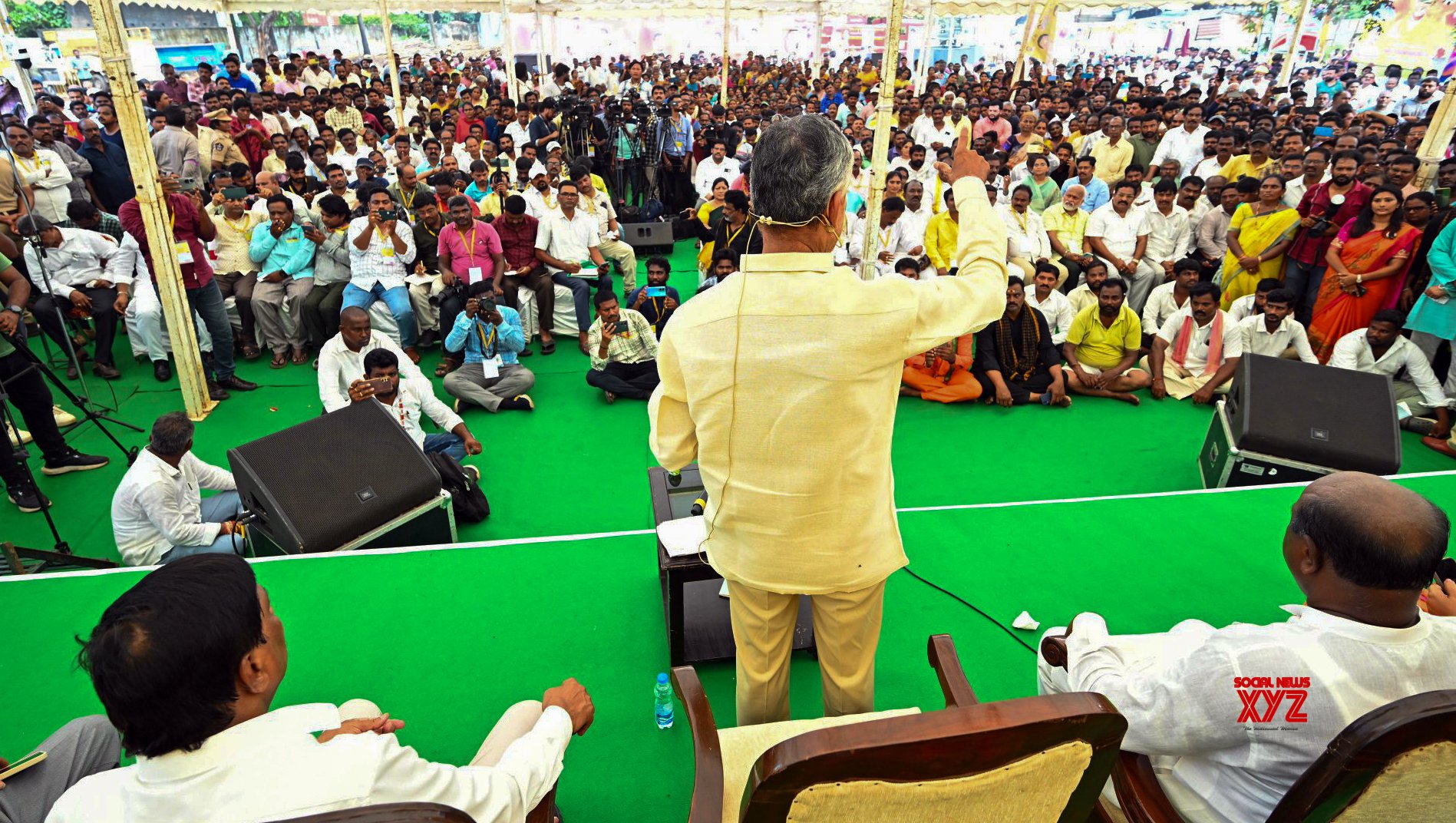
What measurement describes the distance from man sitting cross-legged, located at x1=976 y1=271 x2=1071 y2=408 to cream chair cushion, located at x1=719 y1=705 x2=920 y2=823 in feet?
12.4

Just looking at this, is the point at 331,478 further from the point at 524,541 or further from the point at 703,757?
the point at 703,757

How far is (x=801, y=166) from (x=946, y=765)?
909mm

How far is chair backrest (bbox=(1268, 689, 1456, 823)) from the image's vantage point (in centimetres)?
110

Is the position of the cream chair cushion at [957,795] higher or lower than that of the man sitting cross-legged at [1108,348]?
higher

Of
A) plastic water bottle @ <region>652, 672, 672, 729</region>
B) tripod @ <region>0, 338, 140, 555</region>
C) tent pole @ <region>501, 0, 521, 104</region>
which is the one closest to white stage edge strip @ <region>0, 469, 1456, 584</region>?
tripod @ <region>0, 338, 140, 555</region>

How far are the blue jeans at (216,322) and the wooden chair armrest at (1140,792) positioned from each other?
18.3 feet

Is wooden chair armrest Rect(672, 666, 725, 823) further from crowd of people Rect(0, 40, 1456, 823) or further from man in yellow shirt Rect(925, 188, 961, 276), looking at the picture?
man in yellow shirt Rect(925, 188, 961, 276)

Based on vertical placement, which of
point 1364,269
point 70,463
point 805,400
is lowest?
point 70,463

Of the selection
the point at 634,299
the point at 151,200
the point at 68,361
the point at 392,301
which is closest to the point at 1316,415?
the point at 634,299

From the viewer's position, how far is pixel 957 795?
1.03 metres

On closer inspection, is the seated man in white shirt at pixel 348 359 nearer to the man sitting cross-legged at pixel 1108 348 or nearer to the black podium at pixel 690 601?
the black podium at pixel 690 601

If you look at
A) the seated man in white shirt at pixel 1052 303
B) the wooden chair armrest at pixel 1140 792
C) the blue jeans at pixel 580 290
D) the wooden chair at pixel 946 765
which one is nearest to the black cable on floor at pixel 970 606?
the wooden chair armrest at pixel 1140 792

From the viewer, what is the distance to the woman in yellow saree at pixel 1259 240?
5863 millimetres

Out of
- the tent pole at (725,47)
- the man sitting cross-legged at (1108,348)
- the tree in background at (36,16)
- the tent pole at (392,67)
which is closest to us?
the man sitting cross-legged at (1108,348)
